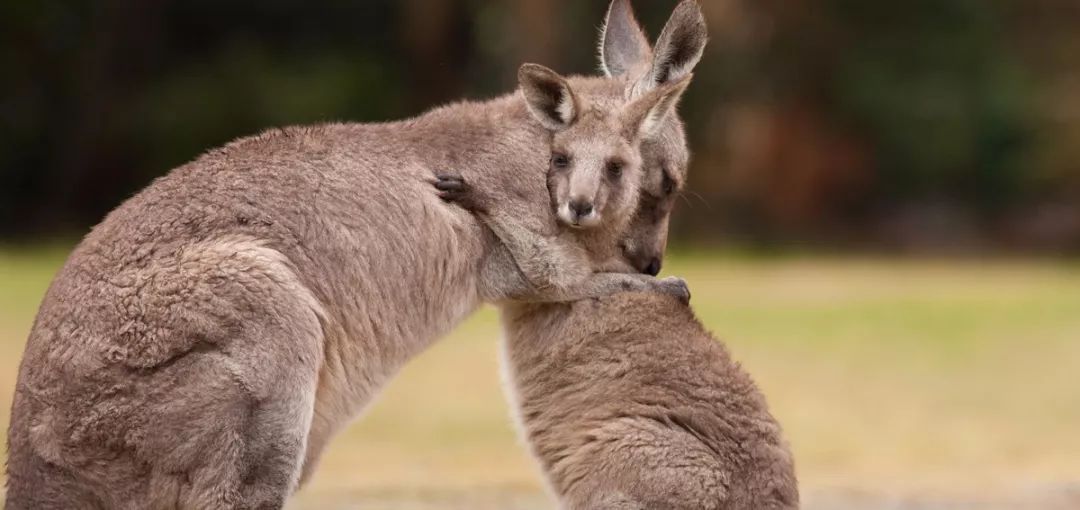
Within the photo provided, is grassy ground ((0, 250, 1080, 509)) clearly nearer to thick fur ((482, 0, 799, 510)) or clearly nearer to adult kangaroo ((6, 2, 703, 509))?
thick fur ((482, 0, 799, 510))

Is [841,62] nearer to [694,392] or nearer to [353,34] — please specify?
[353,34]

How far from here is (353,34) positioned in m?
35.7

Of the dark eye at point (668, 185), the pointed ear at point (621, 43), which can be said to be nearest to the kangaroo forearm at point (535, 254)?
the dark eye at point (668, 185)

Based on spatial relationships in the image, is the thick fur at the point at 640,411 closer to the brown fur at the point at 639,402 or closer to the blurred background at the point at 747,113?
the brown fur at the point at 639,402

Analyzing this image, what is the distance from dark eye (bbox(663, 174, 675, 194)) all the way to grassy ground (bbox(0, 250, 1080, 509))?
3250mm

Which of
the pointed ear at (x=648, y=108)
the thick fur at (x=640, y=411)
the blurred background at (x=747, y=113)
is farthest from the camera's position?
the blurred background at (x=747, y=113)

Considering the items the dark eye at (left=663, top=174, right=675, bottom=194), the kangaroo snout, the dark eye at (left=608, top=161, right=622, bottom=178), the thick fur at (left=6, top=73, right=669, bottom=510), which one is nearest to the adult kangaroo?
the thick fur at (left=6, top=73, right=669, bottom=510)

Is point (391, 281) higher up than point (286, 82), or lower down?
lower down

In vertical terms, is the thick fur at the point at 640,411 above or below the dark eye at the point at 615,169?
below

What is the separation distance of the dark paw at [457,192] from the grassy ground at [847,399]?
138 inches

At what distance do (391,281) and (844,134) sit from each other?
97.5ft

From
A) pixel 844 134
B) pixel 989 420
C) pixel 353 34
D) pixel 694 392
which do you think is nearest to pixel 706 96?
pixel 844 134

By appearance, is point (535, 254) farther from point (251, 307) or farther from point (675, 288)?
point (251, 307)

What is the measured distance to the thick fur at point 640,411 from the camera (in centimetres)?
773
